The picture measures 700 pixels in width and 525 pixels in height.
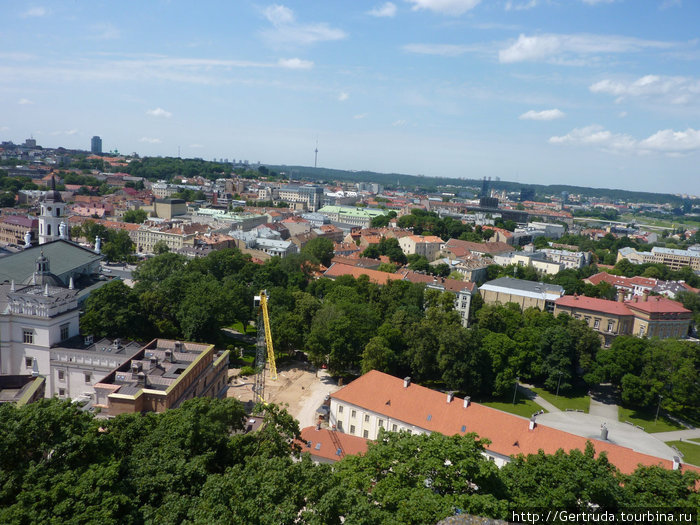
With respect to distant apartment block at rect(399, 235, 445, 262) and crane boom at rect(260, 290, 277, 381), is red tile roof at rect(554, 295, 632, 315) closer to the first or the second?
crane boom at rect(260, 290, 277, 381)

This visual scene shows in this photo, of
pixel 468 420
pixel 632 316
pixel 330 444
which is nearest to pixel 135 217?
pixel 330 444

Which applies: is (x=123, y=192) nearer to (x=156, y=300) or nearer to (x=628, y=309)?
(x=156, y=300)

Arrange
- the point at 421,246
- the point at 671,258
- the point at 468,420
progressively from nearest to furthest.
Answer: the point at 468,420, the point at 421,246, the point at 671,258

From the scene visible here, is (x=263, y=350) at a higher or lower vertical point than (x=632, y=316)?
lower

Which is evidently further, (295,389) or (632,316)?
(632,316)

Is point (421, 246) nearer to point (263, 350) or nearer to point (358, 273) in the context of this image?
point (358, 273)

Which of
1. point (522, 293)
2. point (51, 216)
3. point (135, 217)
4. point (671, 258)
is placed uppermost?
point (51, 216)
